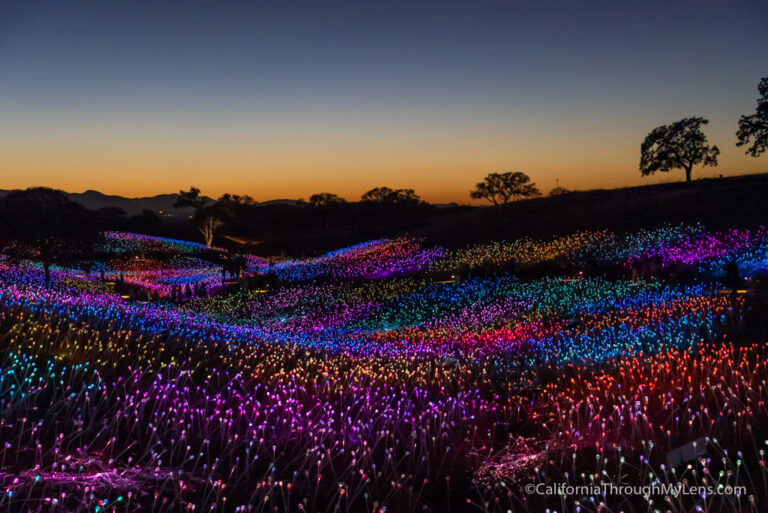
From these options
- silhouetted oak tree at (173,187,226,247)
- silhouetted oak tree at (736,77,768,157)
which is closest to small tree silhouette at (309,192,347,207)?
silhouetted oak tree at (173,187,226,247)

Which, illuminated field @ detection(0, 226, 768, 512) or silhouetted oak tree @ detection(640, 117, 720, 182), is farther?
silhouetted oak tree @ detection(640, 117, 720, 182)

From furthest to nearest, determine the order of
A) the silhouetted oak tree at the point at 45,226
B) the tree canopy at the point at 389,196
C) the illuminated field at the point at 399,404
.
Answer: the tree canopy at the point at 389,196
the silhouetted oak tree at the point at 45,226
the illuminated field at the point at 399,404

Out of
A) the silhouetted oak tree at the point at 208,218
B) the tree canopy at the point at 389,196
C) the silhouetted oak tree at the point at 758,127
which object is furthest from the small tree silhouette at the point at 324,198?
the silhouetted oak tree at the point at 758,127

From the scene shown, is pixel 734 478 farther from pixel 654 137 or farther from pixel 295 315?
pixel 654 137

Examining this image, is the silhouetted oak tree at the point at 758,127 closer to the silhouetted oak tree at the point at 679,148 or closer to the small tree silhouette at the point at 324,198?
the silhouetted oak tree at the point at 679,148

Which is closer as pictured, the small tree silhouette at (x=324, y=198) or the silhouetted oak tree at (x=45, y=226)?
the silhouetted oak tree at (x=45, y=226)

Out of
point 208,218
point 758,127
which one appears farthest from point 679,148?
point 208,218

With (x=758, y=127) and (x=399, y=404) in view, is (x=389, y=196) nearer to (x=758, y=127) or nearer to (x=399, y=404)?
(x=758, y=127)

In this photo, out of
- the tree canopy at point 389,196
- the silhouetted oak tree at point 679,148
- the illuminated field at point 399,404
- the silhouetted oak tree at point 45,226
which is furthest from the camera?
the tree canopy at point 389,196

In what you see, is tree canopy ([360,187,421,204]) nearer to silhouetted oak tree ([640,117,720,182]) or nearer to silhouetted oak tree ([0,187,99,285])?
silhouetted oak tree ([640,117,720,182])

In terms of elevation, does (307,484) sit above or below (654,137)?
below

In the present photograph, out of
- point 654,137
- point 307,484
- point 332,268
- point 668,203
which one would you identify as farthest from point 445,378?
point 654,137
